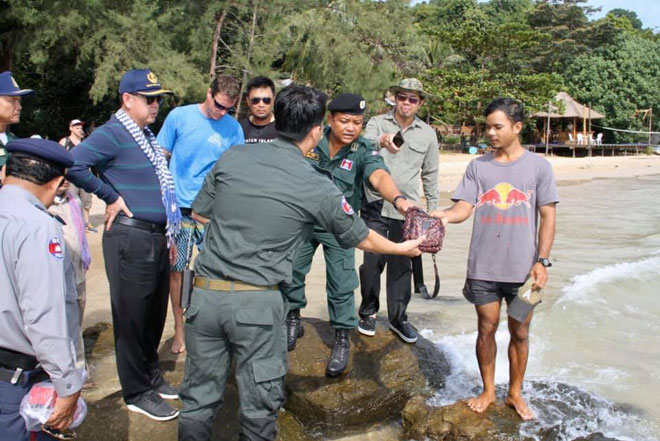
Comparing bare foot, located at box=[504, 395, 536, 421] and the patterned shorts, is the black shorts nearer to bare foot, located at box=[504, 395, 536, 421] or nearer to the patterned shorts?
bare foot, located at box=[504, 395, 536, 421]

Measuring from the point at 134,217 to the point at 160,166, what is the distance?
1.18 ft

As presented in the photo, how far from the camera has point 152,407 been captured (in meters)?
3.75

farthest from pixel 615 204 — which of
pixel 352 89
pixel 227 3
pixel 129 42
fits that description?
pixel 129 42

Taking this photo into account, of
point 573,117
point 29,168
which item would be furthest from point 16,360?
point 573,117

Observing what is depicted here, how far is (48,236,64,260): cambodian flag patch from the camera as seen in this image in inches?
86.7

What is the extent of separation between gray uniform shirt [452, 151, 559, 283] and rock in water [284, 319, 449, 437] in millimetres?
1160

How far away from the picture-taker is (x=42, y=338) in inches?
86.0

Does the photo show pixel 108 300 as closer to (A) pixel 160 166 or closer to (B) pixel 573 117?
(A) pixel 160 166

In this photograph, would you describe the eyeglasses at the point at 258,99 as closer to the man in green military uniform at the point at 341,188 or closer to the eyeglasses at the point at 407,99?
the man in green military uniform at the point at 341,188

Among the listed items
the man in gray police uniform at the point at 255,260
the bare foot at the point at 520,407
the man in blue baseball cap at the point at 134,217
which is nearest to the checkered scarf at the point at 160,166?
the man in blue baseball cap at the point at 134,217

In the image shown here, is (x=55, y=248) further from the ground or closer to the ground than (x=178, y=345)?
further from the ground

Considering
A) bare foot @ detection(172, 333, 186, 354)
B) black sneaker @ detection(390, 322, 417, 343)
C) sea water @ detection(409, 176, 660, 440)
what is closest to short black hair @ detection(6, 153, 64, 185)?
bare foot @ detection(172, 333, 186, 354)

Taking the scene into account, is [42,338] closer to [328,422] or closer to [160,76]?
[328,422]

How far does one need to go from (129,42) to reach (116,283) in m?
13.9
